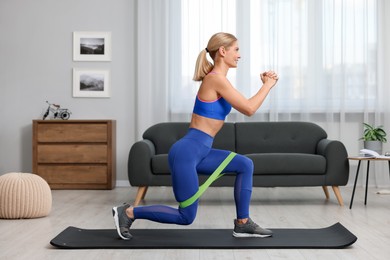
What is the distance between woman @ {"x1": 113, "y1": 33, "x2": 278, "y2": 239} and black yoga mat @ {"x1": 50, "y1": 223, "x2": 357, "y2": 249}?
0.13 m

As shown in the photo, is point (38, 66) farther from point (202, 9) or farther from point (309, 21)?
point (309, 21)

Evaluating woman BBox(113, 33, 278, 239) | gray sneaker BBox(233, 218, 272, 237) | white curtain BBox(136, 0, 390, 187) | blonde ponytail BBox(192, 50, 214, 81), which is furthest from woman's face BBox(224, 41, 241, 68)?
white curtain BBox(136, 0, 390, 187)

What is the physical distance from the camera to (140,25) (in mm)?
8617

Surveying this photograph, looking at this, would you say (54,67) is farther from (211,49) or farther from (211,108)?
(211,108)

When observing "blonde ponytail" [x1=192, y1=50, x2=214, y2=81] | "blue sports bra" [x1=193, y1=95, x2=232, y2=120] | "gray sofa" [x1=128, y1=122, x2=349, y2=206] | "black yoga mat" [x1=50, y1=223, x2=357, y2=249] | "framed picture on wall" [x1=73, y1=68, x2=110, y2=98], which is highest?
"framed picture on wall" [x1=73, y1=68, x2=110, y2=98]

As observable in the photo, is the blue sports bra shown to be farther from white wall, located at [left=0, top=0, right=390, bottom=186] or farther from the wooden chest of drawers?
white wall, located at [left=0, top=0, right=390, bottom=186]

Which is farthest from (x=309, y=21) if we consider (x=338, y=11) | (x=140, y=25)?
(x=140, y=25)

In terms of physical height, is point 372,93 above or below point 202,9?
below

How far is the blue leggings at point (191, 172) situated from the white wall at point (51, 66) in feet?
14.8

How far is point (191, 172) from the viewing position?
13.6 ft

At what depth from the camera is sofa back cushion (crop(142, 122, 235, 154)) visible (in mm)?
7398

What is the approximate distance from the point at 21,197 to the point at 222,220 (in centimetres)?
158

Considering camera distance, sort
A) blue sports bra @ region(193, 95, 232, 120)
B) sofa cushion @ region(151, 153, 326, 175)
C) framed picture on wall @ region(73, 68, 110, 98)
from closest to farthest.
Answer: blue sports bra @ region(193, 95, 232, 120), sofa cushion @ region(151, 153, 326, 175), framed picture on wall @ region(73, 68, 110, 98)

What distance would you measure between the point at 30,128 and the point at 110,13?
1757mm
